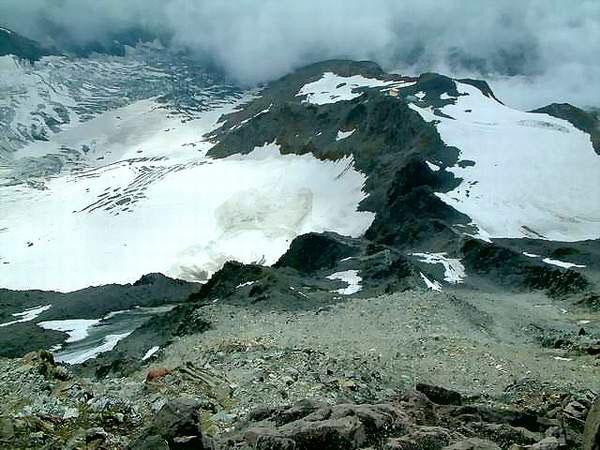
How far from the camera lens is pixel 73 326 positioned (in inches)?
2373

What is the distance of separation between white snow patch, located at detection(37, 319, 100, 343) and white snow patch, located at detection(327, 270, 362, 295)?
20.6 meters

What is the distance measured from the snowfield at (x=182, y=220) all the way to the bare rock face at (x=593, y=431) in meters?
79.6

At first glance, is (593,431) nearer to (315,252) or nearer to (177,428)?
(177,428)

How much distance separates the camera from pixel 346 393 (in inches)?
686

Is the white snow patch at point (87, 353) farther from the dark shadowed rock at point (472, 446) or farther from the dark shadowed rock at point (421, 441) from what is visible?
the dark shadowed rock at point (472, 446)

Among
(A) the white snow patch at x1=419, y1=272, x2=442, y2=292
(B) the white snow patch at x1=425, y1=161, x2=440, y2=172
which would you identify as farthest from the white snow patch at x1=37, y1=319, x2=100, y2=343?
(B) the white snow patch at x1=425, y1=161, x2=440, y2=172

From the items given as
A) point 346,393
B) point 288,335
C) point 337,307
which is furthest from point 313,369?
point 337,307

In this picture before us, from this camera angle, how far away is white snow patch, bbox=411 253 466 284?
55.7m

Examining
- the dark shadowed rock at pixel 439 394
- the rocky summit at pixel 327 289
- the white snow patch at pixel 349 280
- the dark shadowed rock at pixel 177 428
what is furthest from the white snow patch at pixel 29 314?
the dark shadowed rock at pixel 177 428

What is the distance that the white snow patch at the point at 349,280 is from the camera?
163ft

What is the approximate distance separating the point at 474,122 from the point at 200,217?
5033 cm

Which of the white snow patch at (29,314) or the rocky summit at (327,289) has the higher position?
the rocky summit at (327,289)

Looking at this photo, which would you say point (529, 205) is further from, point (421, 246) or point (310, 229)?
point (310, 229)

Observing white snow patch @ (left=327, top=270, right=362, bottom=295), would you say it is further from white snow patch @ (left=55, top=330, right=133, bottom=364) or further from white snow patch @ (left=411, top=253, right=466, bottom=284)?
white snow patch @ (left=55, top=330, right=133, bottom=364)
